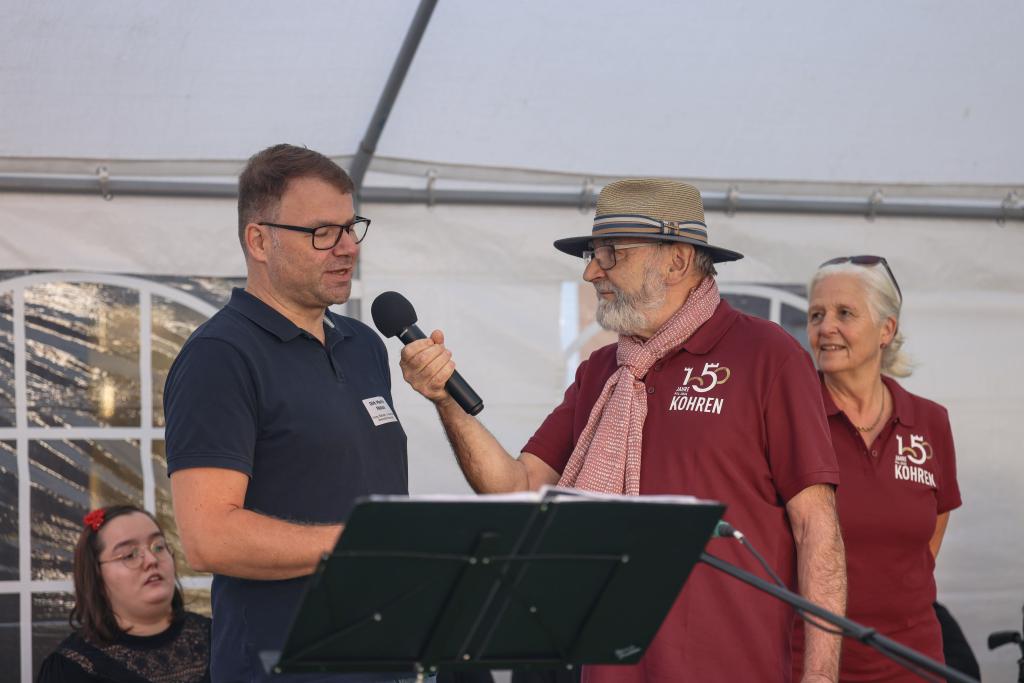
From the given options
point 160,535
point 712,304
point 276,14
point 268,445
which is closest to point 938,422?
point 712,304

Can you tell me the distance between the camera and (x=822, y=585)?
263 cm

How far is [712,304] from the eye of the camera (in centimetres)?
293

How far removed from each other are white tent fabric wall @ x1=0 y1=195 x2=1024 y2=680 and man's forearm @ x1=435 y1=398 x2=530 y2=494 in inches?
52.0

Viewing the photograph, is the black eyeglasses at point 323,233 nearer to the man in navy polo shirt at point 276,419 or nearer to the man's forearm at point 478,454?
the man in navy polo shirt at point 276,419

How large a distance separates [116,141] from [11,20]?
0.53 meters

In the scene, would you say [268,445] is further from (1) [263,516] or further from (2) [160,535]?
(2) [160,535]

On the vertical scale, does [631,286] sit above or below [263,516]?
above

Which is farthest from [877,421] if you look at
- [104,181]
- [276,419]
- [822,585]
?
[104,181]

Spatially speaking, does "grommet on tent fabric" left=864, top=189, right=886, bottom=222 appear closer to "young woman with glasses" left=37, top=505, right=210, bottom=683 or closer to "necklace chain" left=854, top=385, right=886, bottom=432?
"necklace chain" left=854, top=385, right=886, bottom=432

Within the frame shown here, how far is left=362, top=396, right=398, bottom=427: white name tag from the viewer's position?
2697 millimetres

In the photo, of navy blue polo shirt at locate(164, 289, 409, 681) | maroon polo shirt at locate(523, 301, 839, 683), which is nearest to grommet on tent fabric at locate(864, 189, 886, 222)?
maroon polo shirt at locate(523, 301, 839, 683)

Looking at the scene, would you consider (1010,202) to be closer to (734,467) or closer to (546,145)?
(546,145)

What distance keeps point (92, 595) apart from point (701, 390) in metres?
2.30

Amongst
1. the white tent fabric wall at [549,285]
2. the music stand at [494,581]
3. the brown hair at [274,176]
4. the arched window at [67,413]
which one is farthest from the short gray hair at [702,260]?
the arched window at [67,413]
